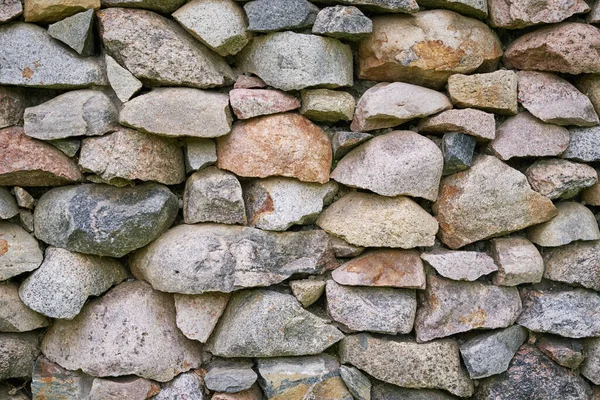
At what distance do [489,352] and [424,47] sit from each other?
1.02 metres

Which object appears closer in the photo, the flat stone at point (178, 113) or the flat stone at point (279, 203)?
the flat stone at point (178, 113)

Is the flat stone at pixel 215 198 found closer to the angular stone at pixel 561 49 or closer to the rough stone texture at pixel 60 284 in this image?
the rough stone texture at pixel 60 284

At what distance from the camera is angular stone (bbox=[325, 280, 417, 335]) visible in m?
1.74

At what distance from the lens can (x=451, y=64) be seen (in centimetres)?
174

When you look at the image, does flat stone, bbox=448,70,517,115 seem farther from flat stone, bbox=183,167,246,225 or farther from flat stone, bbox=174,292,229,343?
flat stone, bbox=174,292,229,343

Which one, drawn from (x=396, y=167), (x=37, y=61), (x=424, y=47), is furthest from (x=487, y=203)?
(x=37, y=61)

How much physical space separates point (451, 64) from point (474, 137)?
9.9 inches

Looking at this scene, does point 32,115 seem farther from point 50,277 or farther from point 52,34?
point 50,277

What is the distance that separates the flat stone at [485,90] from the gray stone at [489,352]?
76 cm

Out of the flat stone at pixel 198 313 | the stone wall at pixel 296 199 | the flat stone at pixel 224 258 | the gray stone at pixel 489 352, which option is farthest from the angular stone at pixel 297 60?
the gray stone at pixel 489 352

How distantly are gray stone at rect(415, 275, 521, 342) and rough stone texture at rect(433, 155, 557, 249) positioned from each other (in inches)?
5.9

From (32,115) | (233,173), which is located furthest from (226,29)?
(32,115)

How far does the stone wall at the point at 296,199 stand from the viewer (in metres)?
1.63

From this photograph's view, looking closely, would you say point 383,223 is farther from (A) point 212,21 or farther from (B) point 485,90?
(A) point 212,21
